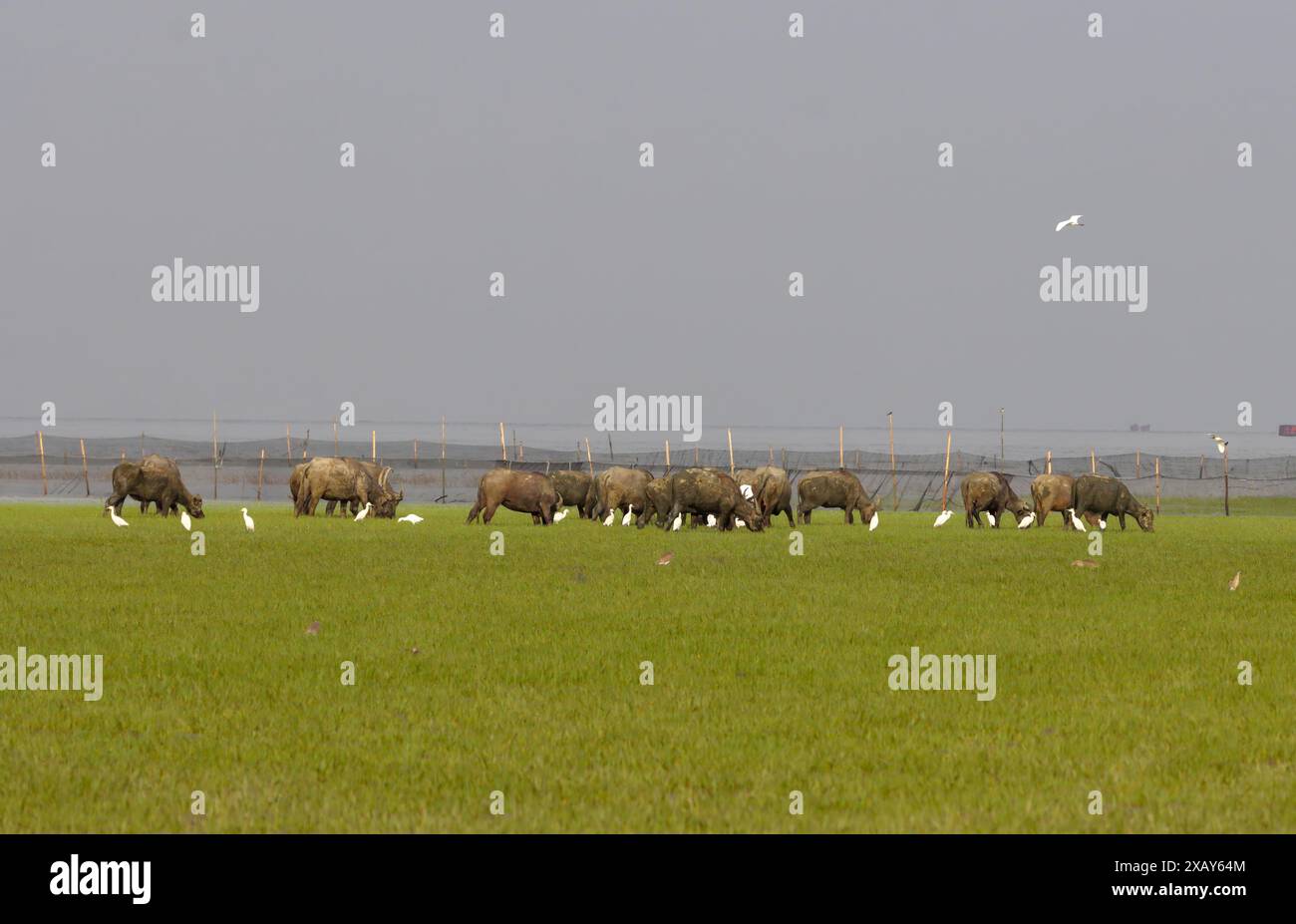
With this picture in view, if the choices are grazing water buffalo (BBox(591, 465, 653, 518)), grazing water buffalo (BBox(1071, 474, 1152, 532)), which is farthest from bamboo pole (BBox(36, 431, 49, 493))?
grazing water buffalo (BBox(1071, 474, 1152, 532))

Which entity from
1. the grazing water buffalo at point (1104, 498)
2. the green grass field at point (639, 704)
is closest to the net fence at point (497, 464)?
the grazing water buffalo at point (1104, 498)

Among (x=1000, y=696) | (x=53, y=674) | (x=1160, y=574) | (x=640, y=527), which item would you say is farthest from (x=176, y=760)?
(x=640, y=527)

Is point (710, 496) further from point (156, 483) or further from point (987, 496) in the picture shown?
point (156, 483)

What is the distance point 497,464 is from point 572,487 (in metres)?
15.3

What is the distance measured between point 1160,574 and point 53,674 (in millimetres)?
14074

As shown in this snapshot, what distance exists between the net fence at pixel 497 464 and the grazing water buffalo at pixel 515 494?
58.4 feet

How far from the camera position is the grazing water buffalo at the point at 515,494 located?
3328 centimetres

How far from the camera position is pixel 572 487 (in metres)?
38.6

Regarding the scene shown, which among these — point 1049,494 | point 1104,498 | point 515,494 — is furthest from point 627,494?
point 1104,498

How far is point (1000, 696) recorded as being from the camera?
8.94 metres

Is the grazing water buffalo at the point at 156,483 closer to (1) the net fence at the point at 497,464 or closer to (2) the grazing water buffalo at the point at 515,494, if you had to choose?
(2) the grazing water buffalo at the point at 515,494

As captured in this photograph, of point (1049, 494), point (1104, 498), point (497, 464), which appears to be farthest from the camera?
point (497, 464)

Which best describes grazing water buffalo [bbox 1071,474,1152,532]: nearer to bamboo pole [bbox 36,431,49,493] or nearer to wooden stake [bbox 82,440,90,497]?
wooden stake [bbox 82,440,90,497]

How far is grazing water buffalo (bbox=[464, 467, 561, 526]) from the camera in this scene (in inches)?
1310
